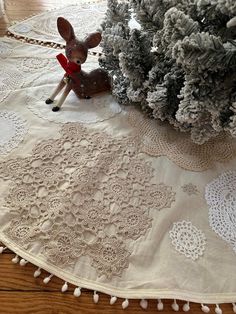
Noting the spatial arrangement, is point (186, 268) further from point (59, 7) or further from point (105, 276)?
point (59, 7)

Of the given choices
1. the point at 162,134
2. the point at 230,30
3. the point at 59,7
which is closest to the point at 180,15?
the point at 230,30

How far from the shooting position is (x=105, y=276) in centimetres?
56

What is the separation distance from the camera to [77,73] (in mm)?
796

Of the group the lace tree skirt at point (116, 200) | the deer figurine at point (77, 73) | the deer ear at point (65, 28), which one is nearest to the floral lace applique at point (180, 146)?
the lace tree skirt at point (116, 200)

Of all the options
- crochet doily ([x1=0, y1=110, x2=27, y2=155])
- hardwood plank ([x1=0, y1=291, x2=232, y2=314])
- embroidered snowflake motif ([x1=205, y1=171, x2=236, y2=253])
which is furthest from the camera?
crochet doily ([x1=0, y1=110, x2=27, y2=155])

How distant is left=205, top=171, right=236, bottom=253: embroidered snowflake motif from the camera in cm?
62

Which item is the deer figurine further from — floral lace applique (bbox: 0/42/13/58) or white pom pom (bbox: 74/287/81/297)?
white pom pom (bbox: 74/287/81/297)

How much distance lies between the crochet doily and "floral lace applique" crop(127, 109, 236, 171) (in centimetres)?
26

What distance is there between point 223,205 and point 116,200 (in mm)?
213

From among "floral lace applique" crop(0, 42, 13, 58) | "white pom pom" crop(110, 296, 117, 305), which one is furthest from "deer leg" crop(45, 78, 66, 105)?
"white pom pom" crop(110, 296, 117, 305)

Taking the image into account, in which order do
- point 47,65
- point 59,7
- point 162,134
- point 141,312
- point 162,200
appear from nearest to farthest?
point 141,312
point 162,200
point 162,134
point 47,65
point 59,7

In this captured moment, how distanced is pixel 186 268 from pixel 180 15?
428mm

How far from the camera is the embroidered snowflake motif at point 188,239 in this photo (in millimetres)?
591

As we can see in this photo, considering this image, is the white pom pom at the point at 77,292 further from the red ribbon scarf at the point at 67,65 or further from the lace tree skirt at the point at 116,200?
the red ribbon scarf at the point at 67,65
